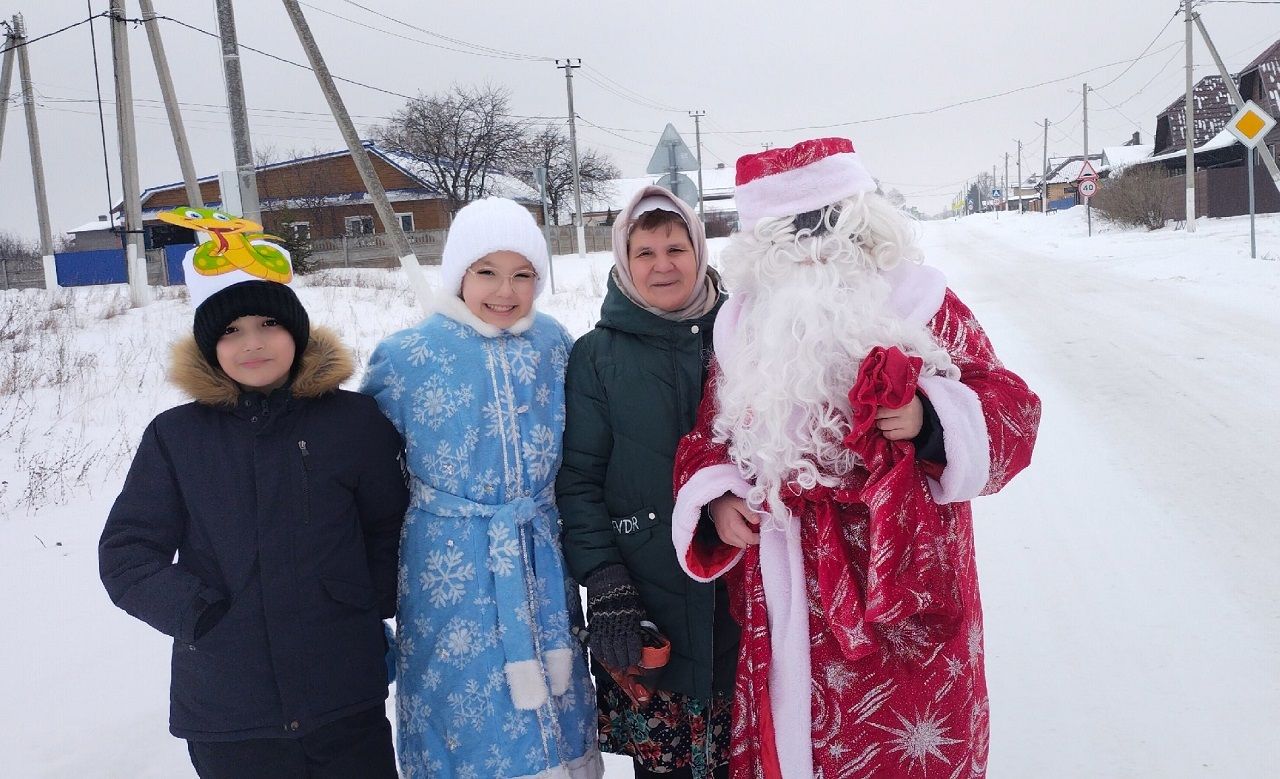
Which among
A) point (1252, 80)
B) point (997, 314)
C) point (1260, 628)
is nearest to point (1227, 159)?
point (1252, 80)

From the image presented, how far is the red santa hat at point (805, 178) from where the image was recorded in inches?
70.8

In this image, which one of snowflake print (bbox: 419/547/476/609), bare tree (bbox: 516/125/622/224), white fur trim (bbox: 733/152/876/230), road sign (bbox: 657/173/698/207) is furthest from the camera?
bare tree (bbox: 516/125/622/224)

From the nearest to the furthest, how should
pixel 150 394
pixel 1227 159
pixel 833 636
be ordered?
pixel 833 636 < pixel 150 394 < pixel 1227 159

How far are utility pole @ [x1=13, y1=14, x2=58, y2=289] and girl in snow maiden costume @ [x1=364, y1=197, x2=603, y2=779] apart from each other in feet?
70.6

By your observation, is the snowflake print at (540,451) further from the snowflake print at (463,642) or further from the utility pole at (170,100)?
the utility pole at (170,100)

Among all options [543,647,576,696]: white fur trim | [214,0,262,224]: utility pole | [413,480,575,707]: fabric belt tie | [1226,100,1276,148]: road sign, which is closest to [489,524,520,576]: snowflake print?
[413,480,575,707]: fabric belt tie

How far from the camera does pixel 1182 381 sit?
6.63 meters

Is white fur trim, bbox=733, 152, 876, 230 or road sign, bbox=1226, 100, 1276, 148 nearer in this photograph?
white fur trim, bbox=733, 152, 876, 230

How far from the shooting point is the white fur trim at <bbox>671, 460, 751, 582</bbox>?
184 cm

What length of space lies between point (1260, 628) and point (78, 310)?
16490 millimetres

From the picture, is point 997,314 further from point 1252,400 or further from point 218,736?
point 218,736

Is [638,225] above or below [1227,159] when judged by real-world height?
below

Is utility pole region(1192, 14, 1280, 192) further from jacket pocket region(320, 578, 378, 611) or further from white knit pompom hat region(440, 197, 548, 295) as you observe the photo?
jacket pocket region(320, 578, 378, 611)

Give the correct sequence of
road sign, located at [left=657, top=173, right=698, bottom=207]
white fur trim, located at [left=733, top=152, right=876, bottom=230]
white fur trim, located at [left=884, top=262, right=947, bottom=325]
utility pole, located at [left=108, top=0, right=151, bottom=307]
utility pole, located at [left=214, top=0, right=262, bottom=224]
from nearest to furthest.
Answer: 1. white fur trim, located at [left=884, top=262, right=947, bottom=325]
2. white fur trim, located at [left=733, top=152, right=876, bottom=230]
3. road sign, located at [left=657, top=173, right=698, bottom=207]
4. utility pole, located at [left=214, top=0, right=262, bottom=224]
5. utility pole, located at [left=108, top=0, right=151, bottom=307]
